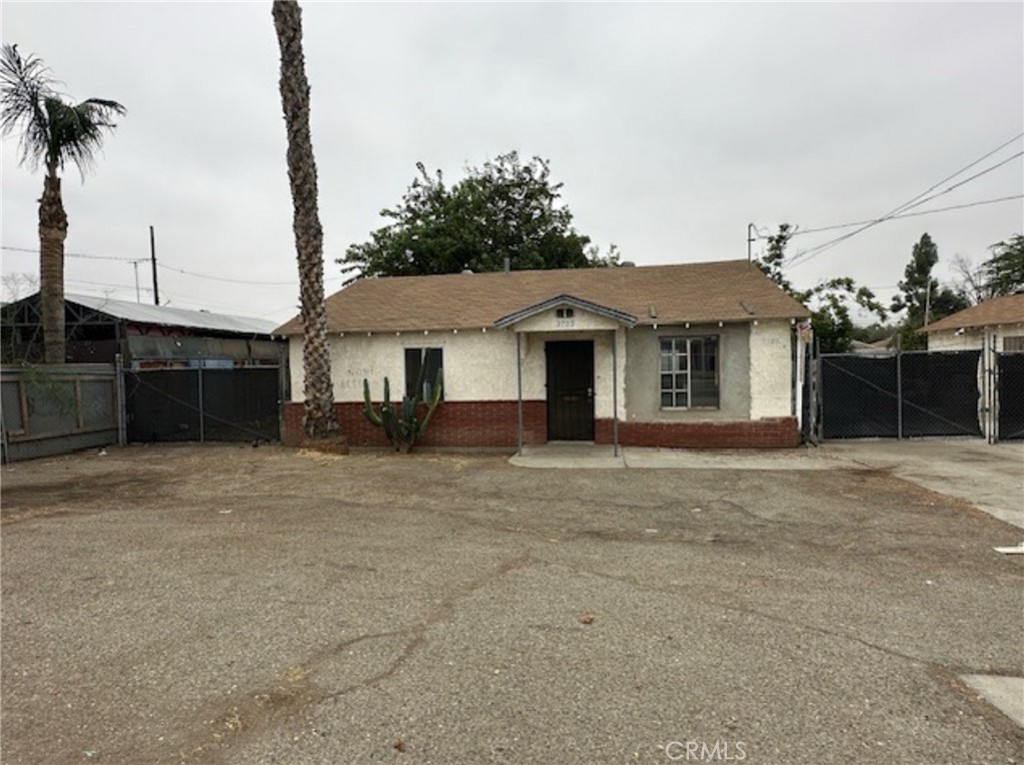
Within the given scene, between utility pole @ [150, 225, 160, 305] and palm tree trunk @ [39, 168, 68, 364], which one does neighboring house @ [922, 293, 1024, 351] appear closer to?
palm tree trunk @ [39, 168, 68, 364]

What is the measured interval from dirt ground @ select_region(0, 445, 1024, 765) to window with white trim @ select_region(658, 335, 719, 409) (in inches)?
200

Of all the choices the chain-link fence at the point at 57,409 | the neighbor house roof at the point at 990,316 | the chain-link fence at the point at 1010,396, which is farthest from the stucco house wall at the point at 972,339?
the chain-link fence at the point at 57,409

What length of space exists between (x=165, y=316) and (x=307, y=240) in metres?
13.6

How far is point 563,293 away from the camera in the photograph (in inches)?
551

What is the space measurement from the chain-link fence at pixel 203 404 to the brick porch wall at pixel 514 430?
1.37 metres

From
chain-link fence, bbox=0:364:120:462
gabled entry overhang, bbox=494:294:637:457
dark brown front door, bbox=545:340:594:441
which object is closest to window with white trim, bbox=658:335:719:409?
gabled entry overhang, bbox=494:294:637:457

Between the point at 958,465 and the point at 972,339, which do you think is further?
the point at 972,339

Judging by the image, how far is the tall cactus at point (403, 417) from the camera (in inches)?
488

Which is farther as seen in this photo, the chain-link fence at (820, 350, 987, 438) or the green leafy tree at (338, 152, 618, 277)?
the green leafy tree at (338, 152, 618, 277)

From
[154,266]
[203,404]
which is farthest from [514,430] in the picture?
[154,266]

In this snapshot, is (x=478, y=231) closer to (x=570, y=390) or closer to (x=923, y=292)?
(x=570, y=390)

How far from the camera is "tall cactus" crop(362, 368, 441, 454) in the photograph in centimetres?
1239

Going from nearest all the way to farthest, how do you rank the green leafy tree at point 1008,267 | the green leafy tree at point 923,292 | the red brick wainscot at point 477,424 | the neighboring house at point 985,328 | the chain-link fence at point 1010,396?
the chain-link fence at point 1010,396 < the red brick wainscot at point 477,424 < the neighboring house at point 985,328 < the green leafy tree at point 1008,267 < the green leafy tree at point 923,292

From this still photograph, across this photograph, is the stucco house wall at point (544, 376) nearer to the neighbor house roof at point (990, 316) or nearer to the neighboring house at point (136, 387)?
the neighboring house at point (136, 387)
